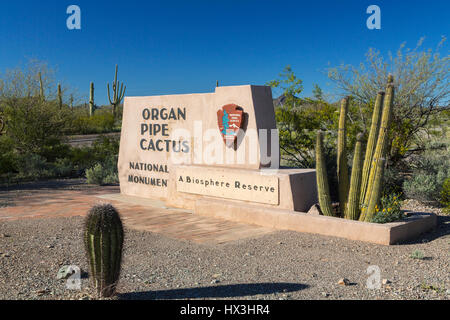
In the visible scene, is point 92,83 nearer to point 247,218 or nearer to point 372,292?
point 247,218

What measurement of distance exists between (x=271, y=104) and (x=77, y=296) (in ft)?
18.5

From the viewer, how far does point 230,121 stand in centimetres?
922

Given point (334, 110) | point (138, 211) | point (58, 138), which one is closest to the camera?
point (138, 211)

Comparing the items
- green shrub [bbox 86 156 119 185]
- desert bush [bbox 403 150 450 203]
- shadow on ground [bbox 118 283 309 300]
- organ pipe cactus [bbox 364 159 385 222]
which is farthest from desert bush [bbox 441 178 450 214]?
green shrub [bbox 86 156 119 185]

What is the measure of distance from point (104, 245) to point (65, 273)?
1324mm

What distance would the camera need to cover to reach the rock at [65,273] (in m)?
5.35

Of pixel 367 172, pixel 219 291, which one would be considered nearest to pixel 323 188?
pixel 367 172

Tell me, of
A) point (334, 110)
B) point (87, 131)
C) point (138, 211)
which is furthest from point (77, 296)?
point (87, 131)

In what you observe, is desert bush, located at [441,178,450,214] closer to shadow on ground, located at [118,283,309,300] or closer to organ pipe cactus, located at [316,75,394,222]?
organ pipe cactus, located at [316,75,394,222]

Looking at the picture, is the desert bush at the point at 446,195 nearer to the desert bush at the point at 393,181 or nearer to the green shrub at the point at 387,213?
the desert bush at the point at 393,181

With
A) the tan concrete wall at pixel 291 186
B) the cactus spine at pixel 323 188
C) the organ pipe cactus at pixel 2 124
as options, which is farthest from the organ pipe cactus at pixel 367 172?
the organ pipe cactus at pixel 2 124

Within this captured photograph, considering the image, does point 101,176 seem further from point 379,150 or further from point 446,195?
point 446,195

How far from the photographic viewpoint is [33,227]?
8141 millimetres

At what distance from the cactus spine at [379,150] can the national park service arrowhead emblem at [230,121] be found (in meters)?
2.70
